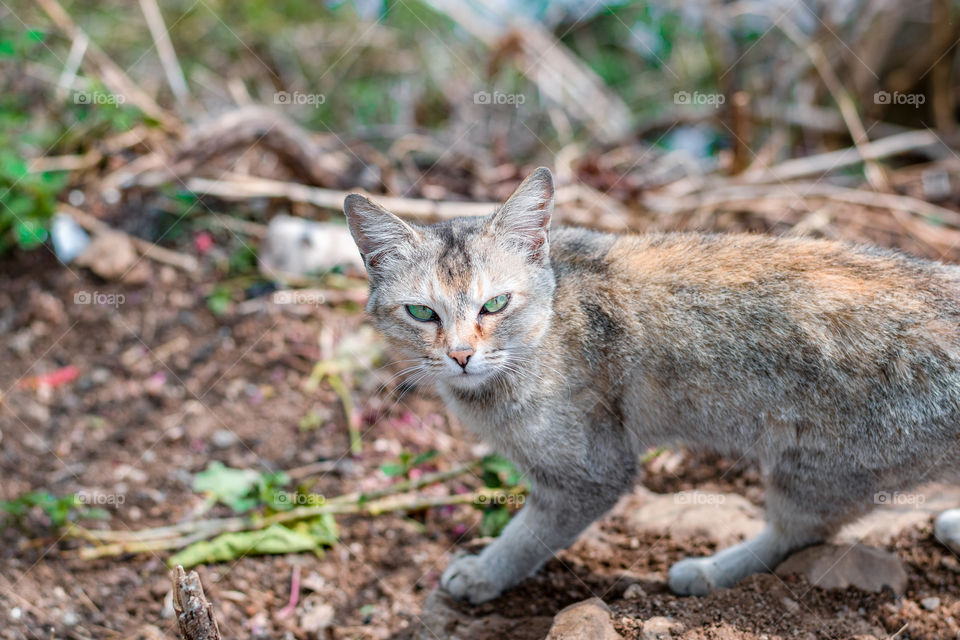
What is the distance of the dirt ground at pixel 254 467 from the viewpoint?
360 cm

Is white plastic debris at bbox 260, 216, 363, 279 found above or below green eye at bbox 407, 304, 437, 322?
below

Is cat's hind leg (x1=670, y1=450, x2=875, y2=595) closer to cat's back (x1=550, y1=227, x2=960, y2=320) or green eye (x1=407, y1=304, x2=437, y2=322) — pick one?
cat's back (x1=550, y1=227, x2=960, y2=320)

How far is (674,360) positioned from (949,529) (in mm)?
1724

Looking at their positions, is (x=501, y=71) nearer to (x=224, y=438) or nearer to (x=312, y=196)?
(x=312, y=196)

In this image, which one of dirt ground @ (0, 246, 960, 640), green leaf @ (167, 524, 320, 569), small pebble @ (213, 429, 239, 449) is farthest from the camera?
small pebble @ (213, 429, 239, 449)

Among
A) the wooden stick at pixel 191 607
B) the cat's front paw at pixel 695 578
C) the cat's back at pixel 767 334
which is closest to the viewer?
the wooden stick at pixel 191 607

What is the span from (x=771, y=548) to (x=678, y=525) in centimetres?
59

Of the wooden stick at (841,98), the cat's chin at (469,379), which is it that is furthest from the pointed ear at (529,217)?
the wooden stick at (841,98)

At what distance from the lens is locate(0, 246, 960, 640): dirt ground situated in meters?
3.60

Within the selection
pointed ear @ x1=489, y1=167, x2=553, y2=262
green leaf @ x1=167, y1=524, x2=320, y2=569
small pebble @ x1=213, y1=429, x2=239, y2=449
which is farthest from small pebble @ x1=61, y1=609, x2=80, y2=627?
pointed ear @ x1=489, y1=167, x2=553, y2=262

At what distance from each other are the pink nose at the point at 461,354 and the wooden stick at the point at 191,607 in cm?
135

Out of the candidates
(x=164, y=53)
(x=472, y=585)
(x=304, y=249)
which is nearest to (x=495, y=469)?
(x=472, y=585)

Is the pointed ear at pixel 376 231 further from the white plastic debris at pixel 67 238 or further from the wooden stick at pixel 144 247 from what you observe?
the white plastic debris at pixel 67 238

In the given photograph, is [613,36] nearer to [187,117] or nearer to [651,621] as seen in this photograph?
[187,117]
